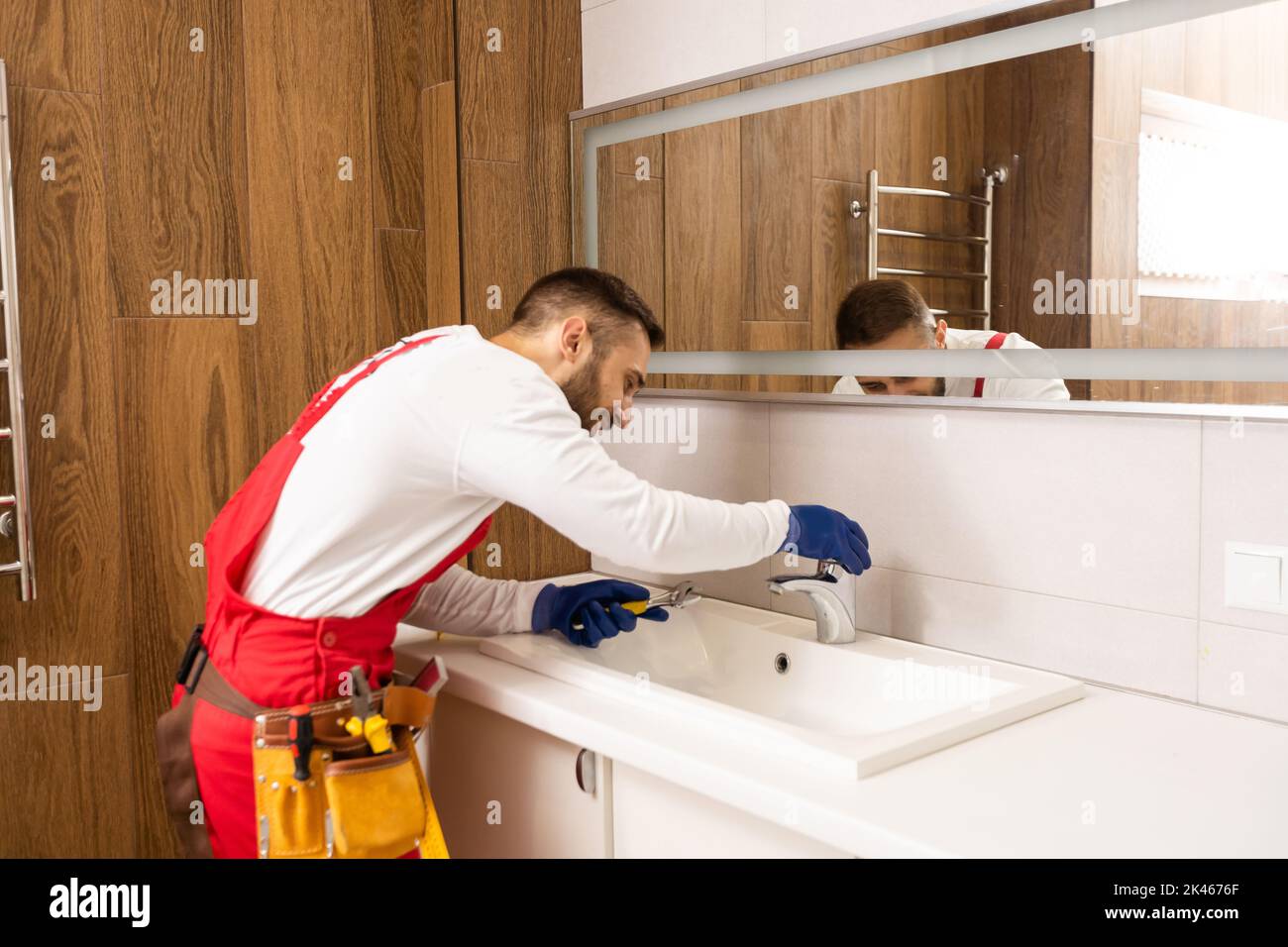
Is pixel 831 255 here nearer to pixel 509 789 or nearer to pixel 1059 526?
pixel 1059 526

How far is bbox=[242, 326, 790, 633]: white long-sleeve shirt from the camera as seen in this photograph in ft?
4.52

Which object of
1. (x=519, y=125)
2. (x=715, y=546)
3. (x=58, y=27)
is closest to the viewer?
(x=715, y=546)

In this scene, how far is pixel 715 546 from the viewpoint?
1496mm

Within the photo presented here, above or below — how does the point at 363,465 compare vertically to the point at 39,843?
above

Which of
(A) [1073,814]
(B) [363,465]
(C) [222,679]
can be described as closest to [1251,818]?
(A) [1073,814]

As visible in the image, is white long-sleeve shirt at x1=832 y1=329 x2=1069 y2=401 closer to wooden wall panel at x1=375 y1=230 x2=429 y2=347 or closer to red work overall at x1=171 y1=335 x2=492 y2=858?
red work overall at x1=171 y1=335 x2=492 y2=858

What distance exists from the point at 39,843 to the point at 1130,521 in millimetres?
1785

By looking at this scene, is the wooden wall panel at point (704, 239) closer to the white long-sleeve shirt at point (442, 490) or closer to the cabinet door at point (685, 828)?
the white long-sleeve shirt at point (442, 490)

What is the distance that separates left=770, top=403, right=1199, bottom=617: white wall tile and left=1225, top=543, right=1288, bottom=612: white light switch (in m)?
0.05

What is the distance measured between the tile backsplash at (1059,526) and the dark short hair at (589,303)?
386mm

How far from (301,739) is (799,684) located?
0.77 m

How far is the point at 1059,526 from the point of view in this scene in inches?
61.1

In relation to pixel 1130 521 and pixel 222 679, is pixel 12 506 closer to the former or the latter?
pixel 222 679
